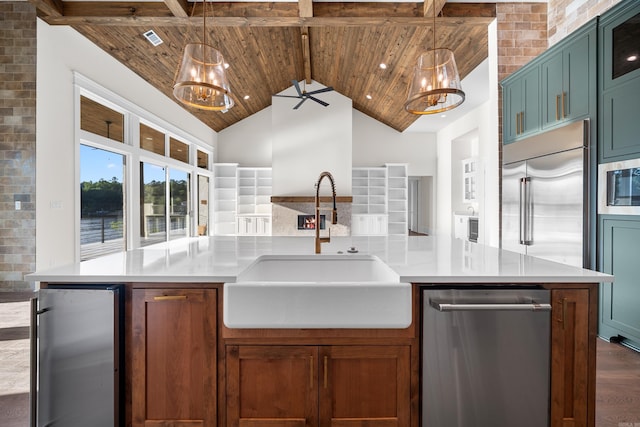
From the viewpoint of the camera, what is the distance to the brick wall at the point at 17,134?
382cm

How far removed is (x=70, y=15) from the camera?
3865 millimetres

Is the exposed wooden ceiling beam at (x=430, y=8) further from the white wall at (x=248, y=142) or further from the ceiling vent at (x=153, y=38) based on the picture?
the white wall at (x=248, y=142)

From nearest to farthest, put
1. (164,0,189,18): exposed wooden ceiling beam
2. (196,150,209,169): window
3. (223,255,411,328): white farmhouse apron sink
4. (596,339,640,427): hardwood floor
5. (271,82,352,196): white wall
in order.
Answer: (223,255,411,328): white farmhouse apron sink < (596,339,640,427): hardwood floor < (164,0,189,18): exposed wooden ceiling beam < (271,82,352,196): white wall < (196,150,209,169): window

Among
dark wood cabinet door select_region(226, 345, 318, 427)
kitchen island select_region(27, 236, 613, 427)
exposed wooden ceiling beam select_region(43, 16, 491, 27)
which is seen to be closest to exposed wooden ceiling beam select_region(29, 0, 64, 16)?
exposed wooden ceiling beam select_region(43, 16, 491, 27)

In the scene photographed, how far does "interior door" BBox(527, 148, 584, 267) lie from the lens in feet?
9.28

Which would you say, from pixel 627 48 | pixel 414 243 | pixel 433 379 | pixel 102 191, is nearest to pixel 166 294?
pixel 433 379

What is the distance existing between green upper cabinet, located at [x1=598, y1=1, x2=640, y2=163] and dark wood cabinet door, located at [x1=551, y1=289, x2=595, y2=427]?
5.85 feet

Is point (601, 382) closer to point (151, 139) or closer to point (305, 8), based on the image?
point (305, 8)

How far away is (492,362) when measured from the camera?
128 centimetres

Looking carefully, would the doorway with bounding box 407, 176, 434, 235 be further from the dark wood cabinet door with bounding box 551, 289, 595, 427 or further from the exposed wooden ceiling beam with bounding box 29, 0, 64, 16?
the dark wood cabinet door with bounding box 551, 289, 595, 427

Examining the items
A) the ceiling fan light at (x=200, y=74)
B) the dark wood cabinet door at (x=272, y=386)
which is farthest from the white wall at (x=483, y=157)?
the dark wood cabinet door at (x=272, y=386)

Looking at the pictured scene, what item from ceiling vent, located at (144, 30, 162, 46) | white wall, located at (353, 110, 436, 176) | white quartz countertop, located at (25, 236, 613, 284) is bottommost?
white quartz countertop, located at (25, 236, 613, 284)

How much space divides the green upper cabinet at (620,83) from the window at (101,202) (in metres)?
5.31

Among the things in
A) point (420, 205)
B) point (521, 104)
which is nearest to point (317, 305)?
point (521, 104)
